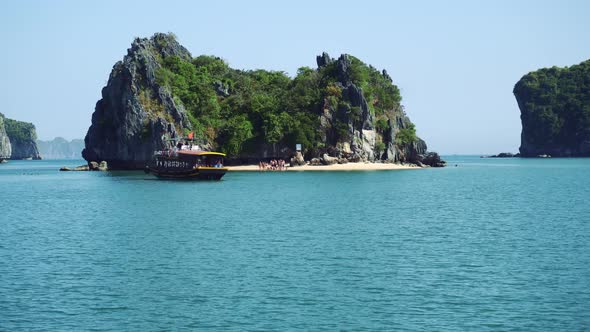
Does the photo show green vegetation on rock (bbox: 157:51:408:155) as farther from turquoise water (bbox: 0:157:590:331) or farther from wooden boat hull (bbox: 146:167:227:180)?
turquoise water (bbox: 0:157:590:331)

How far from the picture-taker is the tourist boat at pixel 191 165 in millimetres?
93188

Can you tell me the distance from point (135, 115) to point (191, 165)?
32.0 m

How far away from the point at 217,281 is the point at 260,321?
623 cm

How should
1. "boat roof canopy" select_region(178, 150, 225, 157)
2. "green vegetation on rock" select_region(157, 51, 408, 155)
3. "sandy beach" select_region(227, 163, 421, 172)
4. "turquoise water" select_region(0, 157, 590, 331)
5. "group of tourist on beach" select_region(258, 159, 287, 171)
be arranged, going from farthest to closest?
"green vegetation on rock" select_region(157, 51, 408, 155)
"group of tourist on beach" select_region(258, 159, 287, 171)
"sandy beach" select_region(227, 163, 421, 172)
"boat roof canopy" select_region(178, 150, 225, 157)
"turquoise water" select_region(0, 157, 590, 331)

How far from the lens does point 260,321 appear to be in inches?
904

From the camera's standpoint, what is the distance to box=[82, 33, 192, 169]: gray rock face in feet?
395

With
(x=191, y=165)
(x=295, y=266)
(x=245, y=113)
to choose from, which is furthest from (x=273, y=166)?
(x=295, y=266)

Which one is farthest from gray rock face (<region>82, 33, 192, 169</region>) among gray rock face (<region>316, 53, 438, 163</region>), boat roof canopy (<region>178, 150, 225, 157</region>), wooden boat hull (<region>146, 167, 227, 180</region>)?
gray rock face (<region>316, 53, 438, 163</region>)

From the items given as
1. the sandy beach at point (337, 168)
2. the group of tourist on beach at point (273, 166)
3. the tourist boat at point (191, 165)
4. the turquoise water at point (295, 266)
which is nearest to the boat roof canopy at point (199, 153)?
the tourist boat at point (191, 165)

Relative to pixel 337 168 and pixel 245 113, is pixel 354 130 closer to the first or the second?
pixel 337 168

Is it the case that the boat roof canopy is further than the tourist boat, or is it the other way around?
the tourist boat

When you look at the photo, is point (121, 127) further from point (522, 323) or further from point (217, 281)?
point (522, 323)

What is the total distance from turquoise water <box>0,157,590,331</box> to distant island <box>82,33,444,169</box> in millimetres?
62152

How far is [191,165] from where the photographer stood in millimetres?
94000
